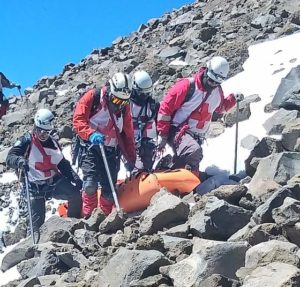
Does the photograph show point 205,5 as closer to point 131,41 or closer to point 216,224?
point 131,41

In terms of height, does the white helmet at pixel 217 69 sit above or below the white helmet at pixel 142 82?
below

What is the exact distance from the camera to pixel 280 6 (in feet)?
73.2

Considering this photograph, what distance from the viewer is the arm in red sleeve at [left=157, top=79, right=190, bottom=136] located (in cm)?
1076

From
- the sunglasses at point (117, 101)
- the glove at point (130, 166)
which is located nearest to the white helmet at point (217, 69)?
→ the sunglasses at point (117, 101)

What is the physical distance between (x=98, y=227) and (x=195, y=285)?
3400 mm

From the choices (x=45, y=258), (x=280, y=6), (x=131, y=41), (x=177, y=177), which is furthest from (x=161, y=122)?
(x=131, y=41)

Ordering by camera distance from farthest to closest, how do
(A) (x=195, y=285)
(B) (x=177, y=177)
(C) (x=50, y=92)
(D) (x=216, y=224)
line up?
(C) (x=50, y=92) → (B) (x=177, y=177) → (D) (x=216, y=224) → (A) (x=195, y=285)

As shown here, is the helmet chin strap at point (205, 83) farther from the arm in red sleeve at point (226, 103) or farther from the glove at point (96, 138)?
the glove at point (96, 138)

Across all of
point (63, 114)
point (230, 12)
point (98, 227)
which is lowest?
point (98, 227)

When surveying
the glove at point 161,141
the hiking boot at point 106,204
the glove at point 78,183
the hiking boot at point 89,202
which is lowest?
the hiking boot at point 106,204

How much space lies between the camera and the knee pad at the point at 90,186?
10.1 meters

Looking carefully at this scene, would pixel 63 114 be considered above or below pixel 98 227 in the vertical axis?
above

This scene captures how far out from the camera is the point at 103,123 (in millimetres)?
10258

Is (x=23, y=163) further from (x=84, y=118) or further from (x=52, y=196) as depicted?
(x=84, y=118)
